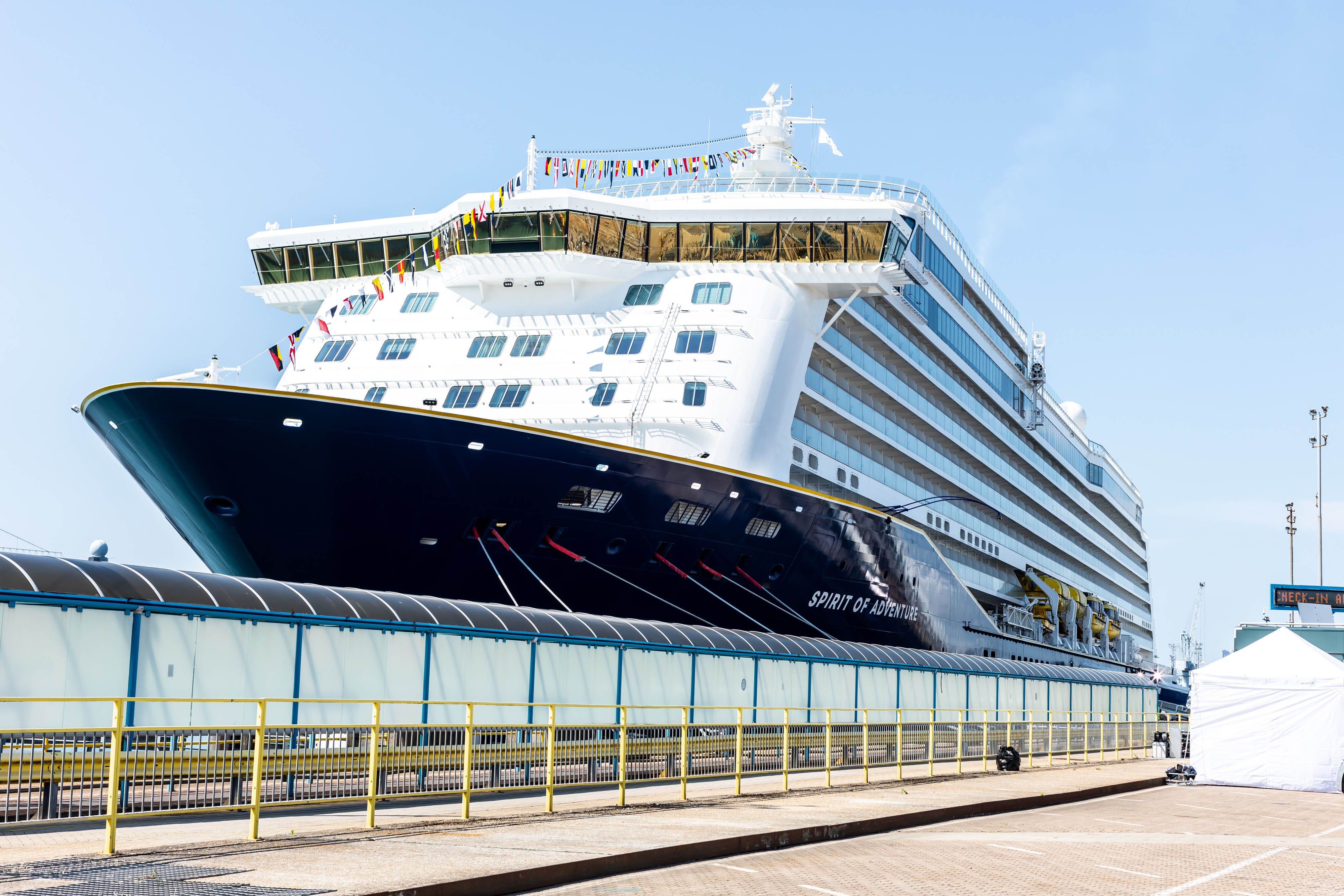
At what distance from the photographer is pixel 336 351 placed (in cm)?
3212

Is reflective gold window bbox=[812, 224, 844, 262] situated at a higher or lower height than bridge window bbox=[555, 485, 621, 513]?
higher

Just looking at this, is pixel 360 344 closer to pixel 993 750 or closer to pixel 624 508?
pixel 624 508

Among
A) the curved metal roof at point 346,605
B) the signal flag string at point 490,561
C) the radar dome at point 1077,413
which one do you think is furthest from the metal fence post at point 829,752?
the radar dome at point 1077,413

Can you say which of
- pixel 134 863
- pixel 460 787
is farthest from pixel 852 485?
pixel 134 863

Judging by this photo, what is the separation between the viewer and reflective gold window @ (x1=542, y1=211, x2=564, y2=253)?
30500 mm

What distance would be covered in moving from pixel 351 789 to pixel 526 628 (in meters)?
5.29

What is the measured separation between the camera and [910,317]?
39844mm

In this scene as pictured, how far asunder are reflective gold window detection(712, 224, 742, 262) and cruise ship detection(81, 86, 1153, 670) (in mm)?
50

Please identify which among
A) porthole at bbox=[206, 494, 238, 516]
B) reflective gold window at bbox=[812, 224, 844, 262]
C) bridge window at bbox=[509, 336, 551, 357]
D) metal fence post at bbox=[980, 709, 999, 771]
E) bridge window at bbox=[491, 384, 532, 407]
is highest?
reflective gold window at bbox=[812, 224, 844, 262]

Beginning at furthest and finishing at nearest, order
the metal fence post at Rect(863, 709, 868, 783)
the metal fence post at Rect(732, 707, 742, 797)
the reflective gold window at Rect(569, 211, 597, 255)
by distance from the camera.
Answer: the reflective gold window at Rect(569, 211, 597, 255) < the metal fence post at Rect(863, 709, 868, 783) < the metal fence post at Rect(732, 707, 742, 797)

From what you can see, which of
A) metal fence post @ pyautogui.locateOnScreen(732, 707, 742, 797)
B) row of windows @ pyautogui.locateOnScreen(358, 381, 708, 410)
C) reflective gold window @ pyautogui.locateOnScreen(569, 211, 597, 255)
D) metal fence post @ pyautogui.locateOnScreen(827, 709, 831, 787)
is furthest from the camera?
reflective gold window @ pyautogui.locateOnScreen(569, 211, 597, 255)

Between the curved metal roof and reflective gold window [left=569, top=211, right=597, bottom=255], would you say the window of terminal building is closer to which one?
reflective gold window [left=569, top=211, right=597, bottom=255]

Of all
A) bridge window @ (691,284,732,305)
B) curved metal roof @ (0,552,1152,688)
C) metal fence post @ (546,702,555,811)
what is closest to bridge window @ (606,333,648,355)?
bridge window @ (691,284,732,305)

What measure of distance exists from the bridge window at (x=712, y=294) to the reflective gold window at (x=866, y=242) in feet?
9.78
